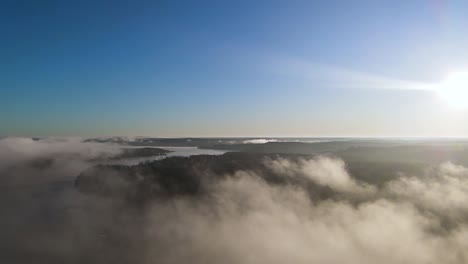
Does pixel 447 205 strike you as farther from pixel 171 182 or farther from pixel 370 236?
pixel 171 182

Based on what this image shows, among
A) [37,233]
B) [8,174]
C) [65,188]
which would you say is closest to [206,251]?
[37,233]

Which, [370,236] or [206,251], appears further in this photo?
[370,236]

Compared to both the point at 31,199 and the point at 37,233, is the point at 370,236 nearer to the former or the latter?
the point at 37,233

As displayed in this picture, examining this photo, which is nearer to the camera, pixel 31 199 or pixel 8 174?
pixel 31 199

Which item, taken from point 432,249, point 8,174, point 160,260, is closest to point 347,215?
point 432,249

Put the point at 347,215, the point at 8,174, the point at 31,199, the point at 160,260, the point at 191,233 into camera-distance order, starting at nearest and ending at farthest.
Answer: the point at 160,260
the point at 191,233
the point at 347,215
the point at 31,199
the point at 8,174

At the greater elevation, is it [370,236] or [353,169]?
[353,169]

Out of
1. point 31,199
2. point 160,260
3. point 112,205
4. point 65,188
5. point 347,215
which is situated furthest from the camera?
point 65,188

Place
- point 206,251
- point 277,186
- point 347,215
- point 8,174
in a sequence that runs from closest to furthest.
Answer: point 206,251, point 347,215, point 277,186, point 8,174

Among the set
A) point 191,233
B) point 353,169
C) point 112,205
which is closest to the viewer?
point 191,233
